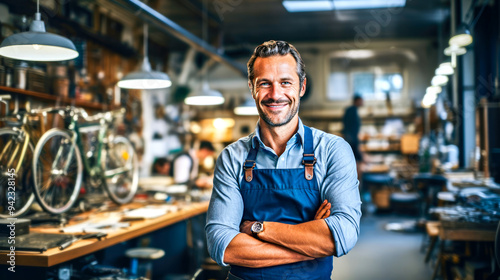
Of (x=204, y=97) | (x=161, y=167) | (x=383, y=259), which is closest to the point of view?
(x=383, y=259)

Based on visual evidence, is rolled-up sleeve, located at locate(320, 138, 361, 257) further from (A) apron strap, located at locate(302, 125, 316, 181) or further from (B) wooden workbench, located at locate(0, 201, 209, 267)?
(B) wooden workbench, located at locate(0, 201, 209, 267)

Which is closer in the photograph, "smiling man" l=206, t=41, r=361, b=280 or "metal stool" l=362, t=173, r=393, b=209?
"smiling man" l=206, t=41, r=361, b=280

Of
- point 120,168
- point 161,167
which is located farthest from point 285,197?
point 161,167

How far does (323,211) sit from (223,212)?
416mm

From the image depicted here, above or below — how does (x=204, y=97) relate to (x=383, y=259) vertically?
above

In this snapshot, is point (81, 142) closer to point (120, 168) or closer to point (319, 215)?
point (120, 168)

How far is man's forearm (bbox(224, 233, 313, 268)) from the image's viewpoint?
1.77 metres

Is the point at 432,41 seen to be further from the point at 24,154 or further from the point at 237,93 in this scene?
the point at 24,154

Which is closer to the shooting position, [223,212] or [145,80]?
[223,212]

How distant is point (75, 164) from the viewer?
399 cm

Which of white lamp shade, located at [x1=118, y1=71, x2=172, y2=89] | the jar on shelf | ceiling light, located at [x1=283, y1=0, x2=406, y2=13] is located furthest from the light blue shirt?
ceiling light, located at [x1=283, y1=0, x2=406, y2=13]

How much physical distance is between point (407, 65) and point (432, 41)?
0.80 meters

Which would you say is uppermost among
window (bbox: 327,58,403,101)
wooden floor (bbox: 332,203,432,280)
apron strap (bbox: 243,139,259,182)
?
window (bbox: 327,58,403,101)

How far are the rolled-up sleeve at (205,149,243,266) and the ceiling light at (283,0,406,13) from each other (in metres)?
6.40
